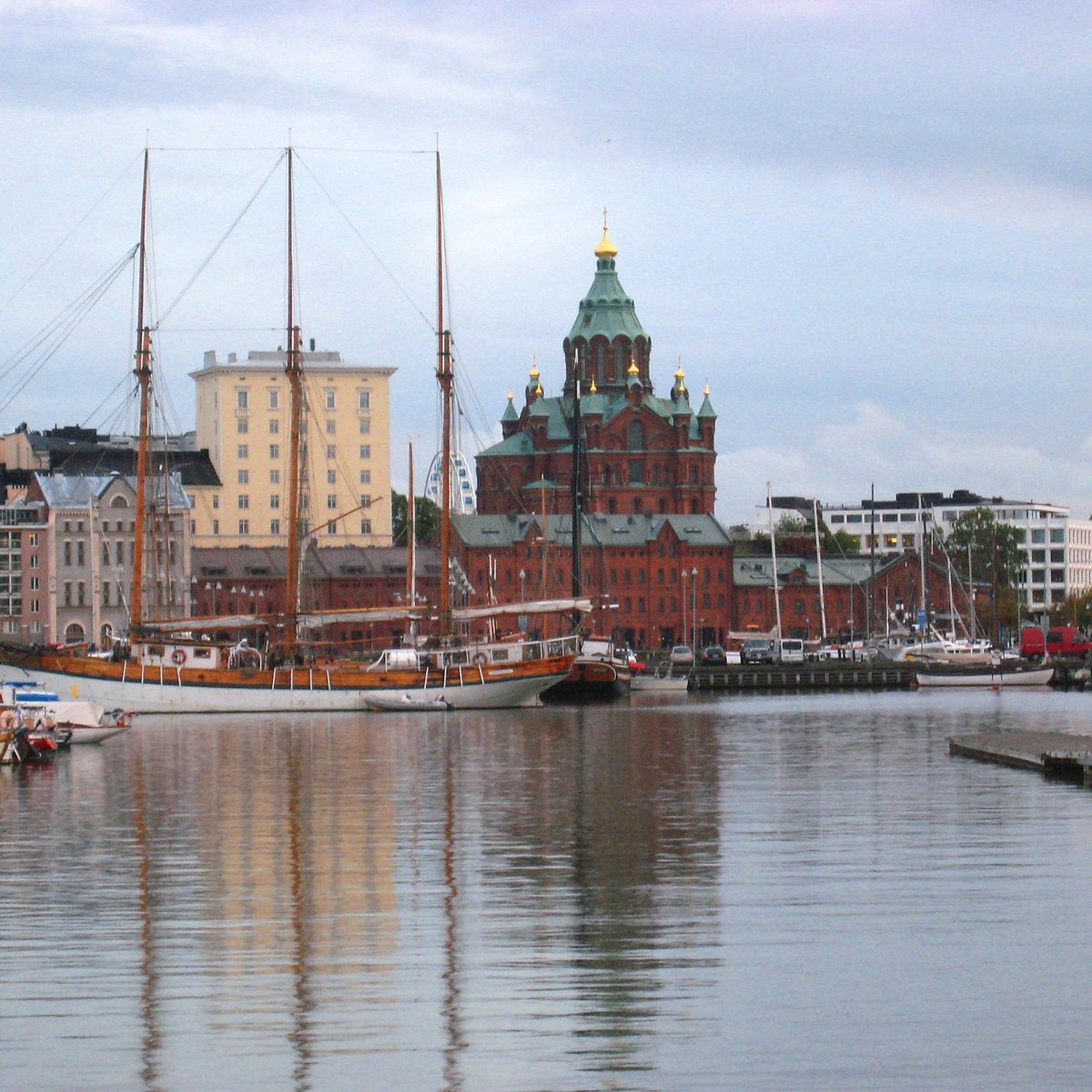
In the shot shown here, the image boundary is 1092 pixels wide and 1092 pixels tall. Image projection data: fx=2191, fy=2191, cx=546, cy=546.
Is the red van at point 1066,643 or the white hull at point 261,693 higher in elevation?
the red van at point 1066,643

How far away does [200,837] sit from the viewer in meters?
38.9

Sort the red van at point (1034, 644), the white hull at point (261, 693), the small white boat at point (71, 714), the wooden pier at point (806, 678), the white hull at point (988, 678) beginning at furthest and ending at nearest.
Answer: the red van at point (1034, 644) → the white hull at point (988, 678) → the wooden pier at point (806, 678) → the white hull at point (261, 693) → the small white boat at point (71, 714)

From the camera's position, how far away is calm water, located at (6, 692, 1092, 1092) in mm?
19297

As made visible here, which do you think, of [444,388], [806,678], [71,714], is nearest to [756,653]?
[806,678]

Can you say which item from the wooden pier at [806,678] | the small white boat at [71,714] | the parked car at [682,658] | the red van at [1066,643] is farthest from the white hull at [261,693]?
the red van at [1066,643]

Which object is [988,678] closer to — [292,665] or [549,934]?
[292,665]

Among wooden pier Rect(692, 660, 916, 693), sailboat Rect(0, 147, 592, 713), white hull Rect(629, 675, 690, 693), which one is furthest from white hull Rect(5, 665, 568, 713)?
wooden pier Rect(692, 660, 916, 693)

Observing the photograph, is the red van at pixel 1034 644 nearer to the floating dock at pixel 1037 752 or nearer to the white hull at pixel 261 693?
the white hull at pixel 261 693

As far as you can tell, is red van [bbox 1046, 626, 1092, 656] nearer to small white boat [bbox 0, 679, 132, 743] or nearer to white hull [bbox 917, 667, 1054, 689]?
white hull [bbox 917, 667, 1054, 689]

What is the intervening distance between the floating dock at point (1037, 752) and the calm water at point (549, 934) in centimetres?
104

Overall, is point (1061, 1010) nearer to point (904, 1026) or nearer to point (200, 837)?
point (904, 1026)

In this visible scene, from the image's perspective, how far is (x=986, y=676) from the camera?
149 m

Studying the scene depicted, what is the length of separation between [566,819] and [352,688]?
217 feet

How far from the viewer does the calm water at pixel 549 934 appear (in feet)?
63.3
